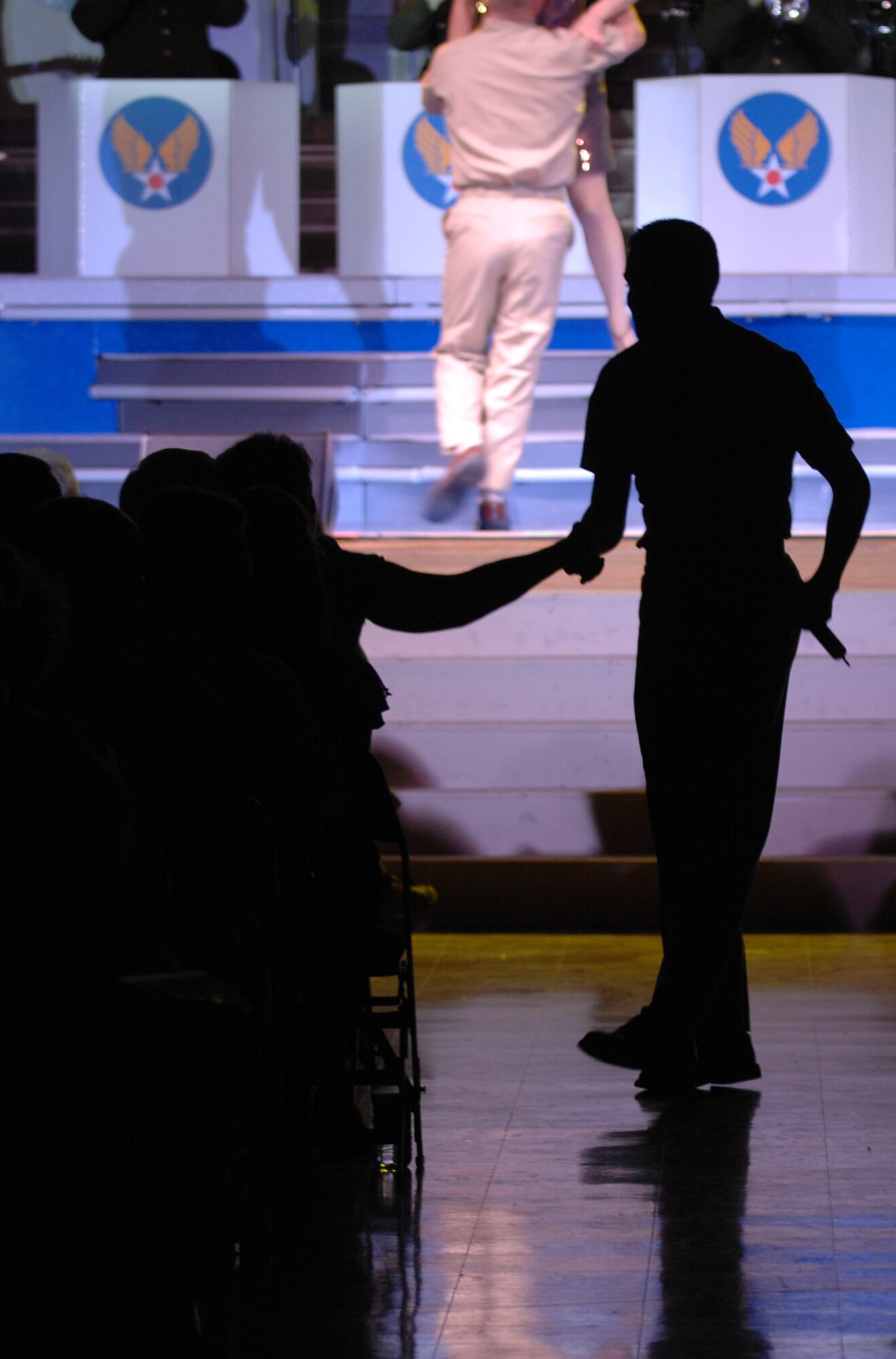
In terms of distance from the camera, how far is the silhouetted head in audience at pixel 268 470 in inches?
145

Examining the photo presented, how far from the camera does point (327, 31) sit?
10883 millimetres

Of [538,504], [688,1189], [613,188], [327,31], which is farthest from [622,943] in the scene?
[327,31]

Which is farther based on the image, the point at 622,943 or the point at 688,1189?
the point at 622,943

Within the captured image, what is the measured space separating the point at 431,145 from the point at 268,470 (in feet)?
18.8

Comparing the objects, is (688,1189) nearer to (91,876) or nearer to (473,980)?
(91,876)

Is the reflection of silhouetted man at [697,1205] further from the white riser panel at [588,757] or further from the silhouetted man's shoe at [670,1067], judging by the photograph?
the white riser panel at [588,757]

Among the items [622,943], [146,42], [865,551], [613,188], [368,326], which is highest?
[146,42]

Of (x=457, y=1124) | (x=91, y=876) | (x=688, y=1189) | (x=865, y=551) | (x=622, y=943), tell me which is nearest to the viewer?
(x=91, y=876)

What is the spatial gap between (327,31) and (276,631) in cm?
831

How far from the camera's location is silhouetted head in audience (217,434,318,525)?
3686 mm

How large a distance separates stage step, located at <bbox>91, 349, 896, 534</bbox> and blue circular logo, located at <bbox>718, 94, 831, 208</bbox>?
1005mm

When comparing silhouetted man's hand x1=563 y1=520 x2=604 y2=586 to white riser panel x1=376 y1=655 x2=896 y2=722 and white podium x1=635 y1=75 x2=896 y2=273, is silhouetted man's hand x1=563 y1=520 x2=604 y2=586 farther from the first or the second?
white podium x1=635 y1=75 x2=896 y2=273

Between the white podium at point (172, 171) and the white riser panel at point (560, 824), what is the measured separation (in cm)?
410

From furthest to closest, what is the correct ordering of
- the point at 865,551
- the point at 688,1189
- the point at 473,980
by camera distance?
the point at 865,551 < the point at 473,980 < the point at 688,1189
